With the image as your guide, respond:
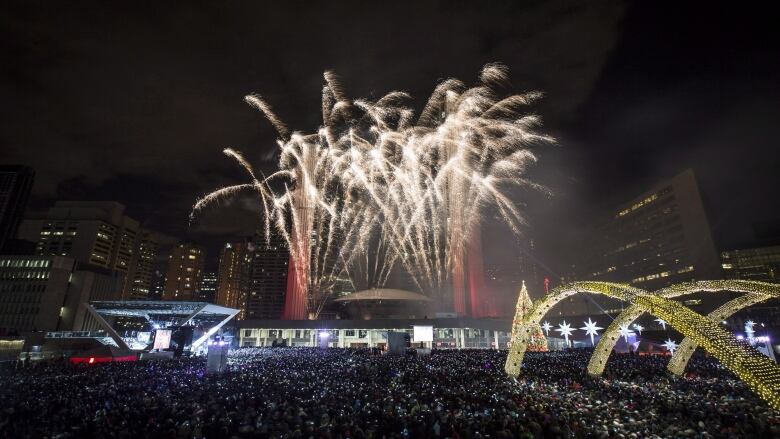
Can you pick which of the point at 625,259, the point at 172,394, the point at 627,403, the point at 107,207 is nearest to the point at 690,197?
the point at 625,259

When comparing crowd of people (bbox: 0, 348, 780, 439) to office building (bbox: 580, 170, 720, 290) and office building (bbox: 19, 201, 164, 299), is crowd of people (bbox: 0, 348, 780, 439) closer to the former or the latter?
office building (bbox: 580, 170, 720, 290)

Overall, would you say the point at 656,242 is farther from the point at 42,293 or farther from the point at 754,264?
the point at 42,293

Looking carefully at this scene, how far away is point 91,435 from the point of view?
508 inches

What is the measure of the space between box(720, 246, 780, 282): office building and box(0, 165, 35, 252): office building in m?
223

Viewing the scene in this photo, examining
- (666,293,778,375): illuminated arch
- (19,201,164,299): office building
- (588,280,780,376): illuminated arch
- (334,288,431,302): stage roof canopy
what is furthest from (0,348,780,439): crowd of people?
(19,201,164,299): office building

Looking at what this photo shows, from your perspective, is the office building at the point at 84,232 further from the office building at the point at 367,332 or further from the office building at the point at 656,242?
the office building at the point at 656,242

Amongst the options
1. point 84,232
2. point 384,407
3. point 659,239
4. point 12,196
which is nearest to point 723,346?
point 384,407

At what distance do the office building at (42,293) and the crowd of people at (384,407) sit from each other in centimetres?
10579

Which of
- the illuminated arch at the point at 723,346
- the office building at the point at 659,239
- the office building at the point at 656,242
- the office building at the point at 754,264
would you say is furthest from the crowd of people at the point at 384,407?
the office building at the point at 754,264

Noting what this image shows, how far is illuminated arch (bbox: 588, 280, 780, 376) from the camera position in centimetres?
1812

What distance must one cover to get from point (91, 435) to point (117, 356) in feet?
A: 128

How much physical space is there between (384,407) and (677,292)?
61.6 feet

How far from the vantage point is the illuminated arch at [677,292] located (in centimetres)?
1812

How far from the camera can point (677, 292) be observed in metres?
22.6
